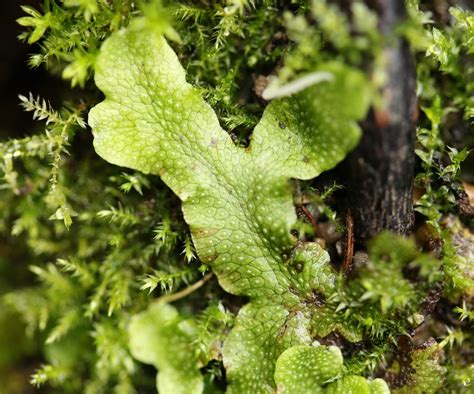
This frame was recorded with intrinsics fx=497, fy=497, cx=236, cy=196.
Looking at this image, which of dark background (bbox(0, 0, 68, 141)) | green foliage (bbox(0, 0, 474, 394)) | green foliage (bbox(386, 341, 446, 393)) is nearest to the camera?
green foliage (bbox(0, 0, 474, 394))

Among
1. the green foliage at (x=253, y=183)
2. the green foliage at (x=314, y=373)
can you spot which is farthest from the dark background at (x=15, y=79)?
the green foliage at (x=314, y=373)

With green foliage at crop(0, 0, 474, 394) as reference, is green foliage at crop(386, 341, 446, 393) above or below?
below

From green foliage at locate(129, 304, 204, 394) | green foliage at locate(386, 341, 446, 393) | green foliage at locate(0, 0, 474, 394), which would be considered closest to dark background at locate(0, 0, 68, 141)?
green foliage at locate(0, 0, 474, 394)

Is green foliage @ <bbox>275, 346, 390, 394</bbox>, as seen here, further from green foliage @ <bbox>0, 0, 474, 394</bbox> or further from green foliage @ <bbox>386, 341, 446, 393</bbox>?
green foliage @ <bbox>386, 341, 446, 393</bbox>

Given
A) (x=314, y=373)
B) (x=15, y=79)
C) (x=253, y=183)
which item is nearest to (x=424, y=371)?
(x=314, y=373)

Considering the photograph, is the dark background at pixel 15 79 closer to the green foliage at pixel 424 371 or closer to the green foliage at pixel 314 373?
the green foliage at pixel 314 373

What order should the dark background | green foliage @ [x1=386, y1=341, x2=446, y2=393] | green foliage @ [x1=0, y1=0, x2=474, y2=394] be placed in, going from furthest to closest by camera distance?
the dark background → green foliage @ [x1=386, y1=341, x2=446, y2=393] → green foliage @ [x1=0, y1=0, x2=474, y2=394]

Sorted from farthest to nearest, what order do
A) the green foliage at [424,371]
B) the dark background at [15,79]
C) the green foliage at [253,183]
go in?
the dark background at [15,79] < the green foliage at [424,371] < the green foliage at [253,183]

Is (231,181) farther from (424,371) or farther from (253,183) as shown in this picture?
(424,371)

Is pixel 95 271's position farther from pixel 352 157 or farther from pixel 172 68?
pixel 352 157

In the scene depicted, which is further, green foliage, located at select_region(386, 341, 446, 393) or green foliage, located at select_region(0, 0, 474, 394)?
green foliage, located at select_region(386, 341, 446, 393)

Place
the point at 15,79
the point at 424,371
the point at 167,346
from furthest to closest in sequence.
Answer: the point at 15,79 < the point at 424,371 < the point at 167,346
